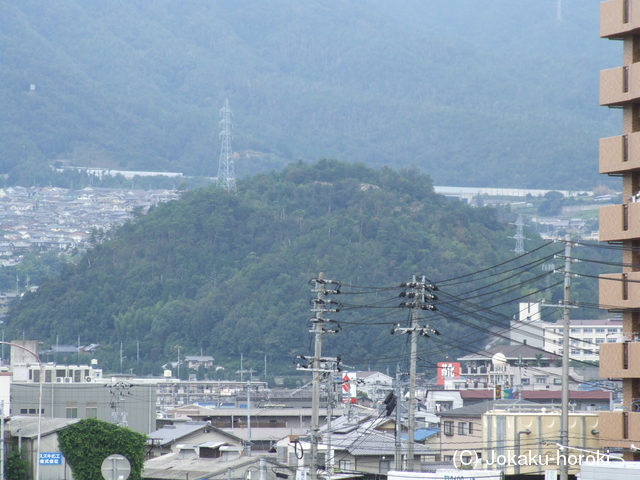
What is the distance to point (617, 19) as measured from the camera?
111ft

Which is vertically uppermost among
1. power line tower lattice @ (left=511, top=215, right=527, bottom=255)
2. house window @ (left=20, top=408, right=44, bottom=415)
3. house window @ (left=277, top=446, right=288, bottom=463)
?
power line tower lattice @ (left=511, top=215, right=527, bottom=255)

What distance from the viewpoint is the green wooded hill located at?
14938cm

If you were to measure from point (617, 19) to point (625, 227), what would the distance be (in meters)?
6.37

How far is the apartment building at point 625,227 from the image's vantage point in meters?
32.2

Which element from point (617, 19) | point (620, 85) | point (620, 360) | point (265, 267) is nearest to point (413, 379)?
point (620, 360)

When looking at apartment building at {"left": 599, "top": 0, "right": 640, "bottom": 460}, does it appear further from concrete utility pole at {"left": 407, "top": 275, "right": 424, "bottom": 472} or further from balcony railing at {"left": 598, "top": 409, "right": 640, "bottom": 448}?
concrete utility pole at {"left": 407, "top": 275, "right": 424, "bottom": 472}

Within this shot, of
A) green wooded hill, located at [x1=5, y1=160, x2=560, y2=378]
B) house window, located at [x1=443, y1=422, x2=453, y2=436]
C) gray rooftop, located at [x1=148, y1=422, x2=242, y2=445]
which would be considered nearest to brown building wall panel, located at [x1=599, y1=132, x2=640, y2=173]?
house window, located at [x1=443, y1=422, x2=453, y2=436]

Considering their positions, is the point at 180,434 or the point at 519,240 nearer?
the point at 180,434

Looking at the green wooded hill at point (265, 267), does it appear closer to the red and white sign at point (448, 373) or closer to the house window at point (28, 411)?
the red and white sign at point (448, 373)

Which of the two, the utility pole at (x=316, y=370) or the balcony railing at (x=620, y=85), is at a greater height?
the balcony railing at (x=620, y=85)

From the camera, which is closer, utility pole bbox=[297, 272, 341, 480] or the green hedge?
utility pole bbox=[297, 272, 341, 480]

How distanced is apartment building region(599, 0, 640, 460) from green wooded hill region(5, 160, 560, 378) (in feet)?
329

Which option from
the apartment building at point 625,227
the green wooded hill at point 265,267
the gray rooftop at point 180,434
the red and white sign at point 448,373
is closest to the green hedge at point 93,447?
the gray rooftop at point 180,434

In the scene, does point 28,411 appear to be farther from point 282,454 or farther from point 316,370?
point 316,370
